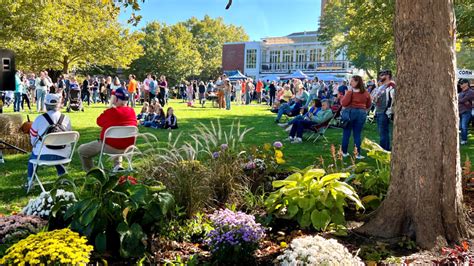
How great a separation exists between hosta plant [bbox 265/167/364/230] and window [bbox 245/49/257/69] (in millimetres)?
76340

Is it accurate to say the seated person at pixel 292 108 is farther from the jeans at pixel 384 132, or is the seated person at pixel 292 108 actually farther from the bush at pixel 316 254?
the bush at pixel 316 254

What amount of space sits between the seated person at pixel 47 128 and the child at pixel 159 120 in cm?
745

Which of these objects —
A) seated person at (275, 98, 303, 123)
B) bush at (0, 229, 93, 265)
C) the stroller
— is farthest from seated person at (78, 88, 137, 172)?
the stroller

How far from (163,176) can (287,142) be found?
6.99m

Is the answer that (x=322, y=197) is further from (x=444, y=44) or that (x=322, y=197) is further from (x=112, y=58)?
(x=112, y=58)

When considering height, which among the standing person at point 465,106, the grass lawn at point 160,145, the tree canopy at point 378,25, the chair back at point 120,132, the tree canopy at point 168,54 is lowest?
the grass lawn at point 160,145

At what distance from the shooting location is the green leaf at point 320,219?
13.1 ft

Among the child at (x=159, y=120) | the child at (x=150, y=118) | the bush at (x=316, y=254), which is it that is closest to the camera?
the bush at (x=316, y=254)

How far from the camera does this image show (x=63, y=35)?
96.8ft

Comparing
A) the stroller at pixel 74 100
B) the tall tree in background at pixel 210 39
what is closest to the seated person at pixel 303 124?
the stroller at pixel 74 100

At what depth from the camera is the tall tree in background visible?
267 ft

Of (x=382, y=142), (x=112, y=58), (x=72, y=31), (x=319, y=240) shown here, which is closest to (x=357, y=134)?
(x=382, y=142)

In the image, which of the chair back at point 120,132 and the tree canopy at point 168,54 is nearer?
the chair back at point 120,132

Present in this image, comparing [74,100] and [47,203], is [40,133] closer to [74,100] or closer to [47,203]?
[47,203]
